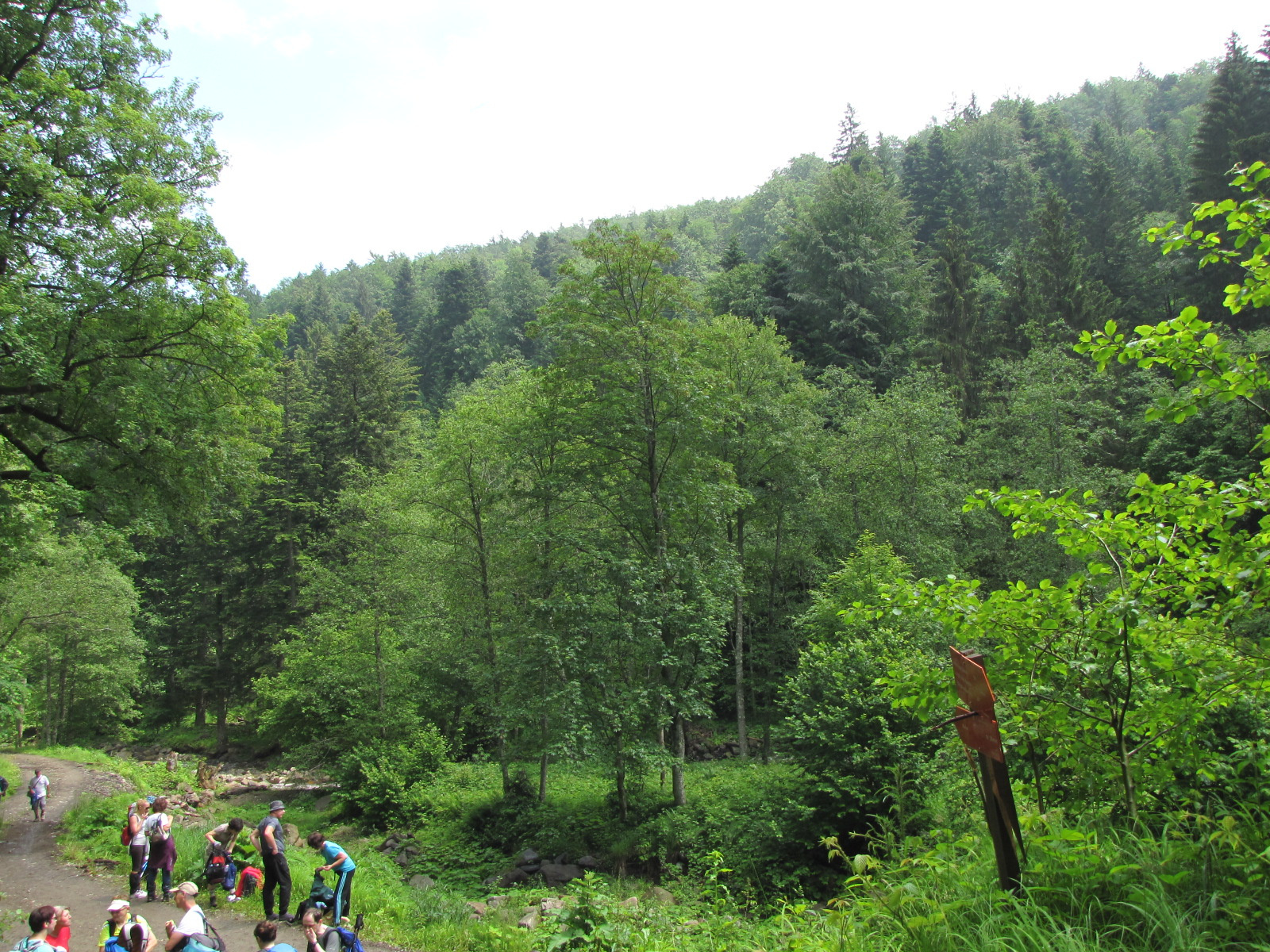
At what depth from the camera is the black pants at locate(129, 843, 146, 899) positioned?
10.8m

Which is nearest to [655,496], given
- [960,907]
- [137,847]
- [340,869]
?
[340,869]

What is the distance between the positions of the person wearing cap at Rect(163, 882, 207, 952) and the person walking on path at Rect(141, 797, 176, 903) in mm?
3745

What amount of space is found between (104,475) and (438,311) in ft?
213

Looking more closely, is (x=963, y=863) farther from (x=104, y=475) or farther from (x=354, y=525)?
(x=354, y=525)

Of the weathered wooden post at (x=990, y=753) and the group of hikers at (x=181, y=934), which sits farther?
the group of hikers at (x=181, y=934)

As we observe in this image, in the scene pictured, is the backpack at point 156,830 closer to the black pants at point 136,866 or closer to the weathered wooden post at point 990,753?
the black pants at point 136,866

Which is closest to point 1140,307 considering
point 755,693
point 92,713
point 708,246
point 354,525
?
point 755,693

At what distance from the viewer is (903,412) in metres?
24.0

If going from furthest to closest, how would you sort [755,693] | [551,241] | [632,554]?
[551,241] → [755,693] → [632,554]

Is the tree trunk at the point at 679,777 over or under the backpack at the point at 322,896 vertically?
under

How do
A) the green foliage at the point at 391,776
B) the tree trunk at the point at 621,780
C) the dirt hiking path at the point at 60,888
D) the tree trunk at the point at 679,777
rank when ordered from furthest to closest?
the green foliage at the point at 391,776
the tree trunk at the point at 679,777
the tree trunk at the point at 621,780
the dirt hiking path at the point at 60,888

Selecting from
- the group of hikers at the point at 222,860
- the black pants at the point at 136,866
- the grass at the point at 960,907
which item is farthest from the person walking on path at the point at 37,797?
the black pants at the point at 136,866

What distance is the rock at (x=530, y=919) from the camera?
9828 millimetres

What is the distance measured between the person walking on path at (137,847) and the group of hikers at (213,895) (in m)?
0.01
